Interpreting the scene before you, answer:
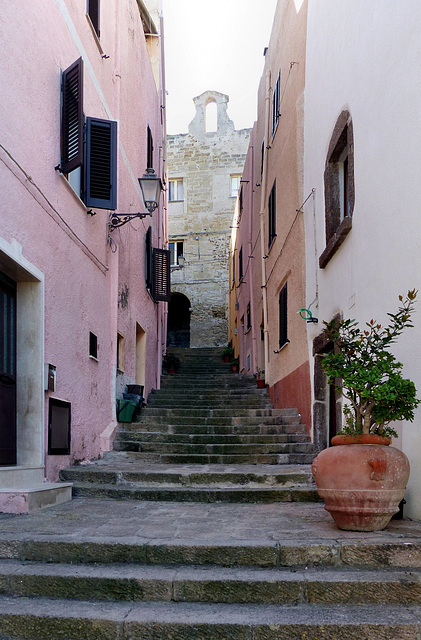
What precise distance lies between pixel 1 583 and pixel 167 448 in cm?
475

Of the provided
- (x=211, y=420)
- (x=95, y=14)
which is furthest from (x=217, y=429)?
(x=95, y=14)

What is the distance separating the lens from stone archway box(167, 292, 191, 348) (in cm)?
2670

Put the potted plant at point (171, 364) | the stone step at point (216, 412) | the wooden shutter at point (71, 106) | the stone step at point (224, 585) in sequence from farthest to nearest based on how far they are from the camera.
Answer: the potted plant at point (171, 364) < the stone step at point (216, 412) < the wooden shutter at point (71, 106) < the stone step at point (224, 585)

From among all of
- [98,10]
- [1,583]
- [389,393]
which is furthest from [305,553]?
[98,10]

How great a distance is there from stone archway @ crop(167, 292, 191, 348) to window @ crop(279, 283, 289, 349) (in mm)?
15653

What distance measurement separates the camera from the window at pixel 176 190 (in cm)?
2600

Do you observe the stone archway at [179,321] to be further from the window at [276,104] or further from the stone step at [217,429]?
the stone step at [217,429]

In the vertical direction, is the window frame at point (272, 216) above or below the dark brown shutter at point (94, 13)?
below

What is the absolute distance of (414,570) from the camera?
11.6ft

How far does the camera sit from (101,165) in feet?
24.5

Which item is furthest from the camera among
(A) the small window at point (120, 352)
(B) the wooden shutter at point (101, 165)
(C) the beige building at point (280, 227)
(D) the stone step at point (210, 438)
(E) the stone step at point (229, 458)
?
(A) the small window at point (120, 352)

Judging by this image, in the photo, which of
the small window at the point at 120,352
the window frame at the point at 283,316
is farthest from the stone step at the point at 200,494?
the window frame at the point at 283,316

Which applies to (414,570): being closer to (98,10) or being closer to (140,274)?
(98,10)

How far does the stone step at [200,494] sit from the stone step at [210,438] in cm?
218
